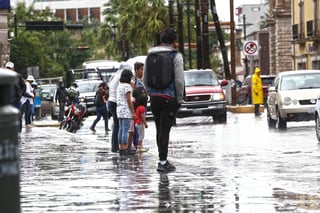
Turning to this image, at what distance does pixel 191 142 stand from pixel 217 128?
23.2 ft

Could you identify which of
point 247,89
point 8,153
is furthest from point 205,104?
point 8,153

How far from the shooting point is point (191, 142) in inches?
846

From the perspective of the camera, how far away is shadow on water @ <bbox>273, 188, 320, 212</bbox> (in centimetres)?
950

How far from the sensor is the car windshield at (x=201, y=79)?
3419 cm

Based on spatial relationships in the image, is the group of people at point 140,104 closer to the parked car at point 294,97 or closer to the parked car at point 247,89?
the parked car at point 294,97

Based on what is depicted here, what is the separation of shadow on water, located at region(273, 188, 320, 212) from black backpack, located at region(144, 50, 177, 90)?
281 centimetres

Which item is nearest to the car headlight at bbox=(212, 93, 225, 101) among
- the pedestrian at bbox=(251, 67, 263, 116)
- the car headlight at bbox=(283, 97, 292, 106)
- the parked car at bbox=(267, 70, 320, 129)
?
the pedestrian at bbox=(251, 67, 263, 116)

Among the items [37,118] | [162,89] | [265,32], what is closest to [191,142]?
[162,89]

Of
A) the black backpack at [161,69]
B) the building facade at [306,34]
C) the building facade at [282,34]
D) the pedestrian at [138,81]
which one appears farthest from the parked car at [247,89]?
the black backpack at [161,69]

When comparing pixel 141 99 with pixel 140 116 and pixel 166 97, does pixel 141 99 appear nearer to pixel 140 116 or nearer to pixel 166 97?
pixel 140 116

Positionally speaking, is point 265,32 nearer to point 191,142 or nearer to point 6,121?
point 191,142

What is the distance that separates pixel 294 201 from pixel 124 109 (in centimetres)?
719

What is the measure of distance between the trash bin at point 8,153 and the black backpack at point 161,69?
8344 mm

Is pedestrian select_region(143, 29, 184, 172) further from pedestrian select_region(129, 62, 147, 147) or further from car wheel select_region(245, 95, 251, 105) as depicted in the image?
car wheel select_region(245, 95, 251, 105)
